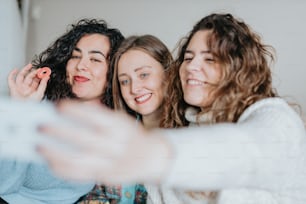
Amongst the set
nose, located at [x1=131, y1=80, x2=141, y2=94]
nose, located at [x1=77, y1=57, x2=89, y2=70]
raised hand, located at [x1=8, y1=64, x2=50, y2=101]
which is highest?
nose, located at [x1=77, y1=57, x2=89, y2=70]

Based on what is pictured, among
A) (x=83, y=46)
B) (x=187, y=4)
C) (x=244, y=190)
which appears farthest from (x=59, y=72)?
(x=244, y=190)

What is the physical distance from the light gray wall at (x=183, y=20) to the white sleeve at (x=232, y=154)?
A: 0.53 metres

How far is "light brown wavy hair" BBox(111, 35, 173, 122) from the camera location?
2.44ft

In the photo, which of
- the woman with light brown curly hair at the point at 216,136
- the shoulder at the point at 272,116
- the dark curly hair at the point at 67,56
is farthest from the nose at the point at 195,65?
the dark curly hair at the point at 67,56

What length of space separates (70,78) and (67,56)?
5 cm

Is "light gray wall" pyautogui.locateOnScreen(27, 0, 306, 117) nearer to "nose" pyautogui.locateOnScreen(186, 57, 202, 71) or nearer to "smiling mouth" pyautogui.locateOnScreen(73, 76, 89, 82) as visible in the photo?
"smiling mouth" pyautogui.locateOnScreen(73, 76, 89, 82)

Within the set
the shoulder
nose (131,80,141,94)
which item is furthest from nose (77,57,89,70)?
the shoulder

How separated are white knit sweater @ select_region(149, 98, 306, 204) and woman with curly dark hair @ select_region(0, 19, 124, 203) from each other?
0.40 m

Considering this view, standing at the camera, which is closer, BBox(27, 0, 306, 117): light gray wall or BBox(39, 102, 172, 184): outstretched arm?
BBox(39, 102, 172, 184): outstretched arm

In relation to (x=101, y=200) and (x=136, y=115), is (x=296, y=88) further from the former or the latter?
(x=101, y=200)

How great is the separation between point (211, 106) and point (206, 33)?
0.11 m

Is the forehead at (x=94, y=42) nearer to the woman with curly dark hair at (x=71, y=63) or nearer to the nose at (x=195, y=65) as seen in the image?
the woman with curly dark hair at (x=71, y=63)

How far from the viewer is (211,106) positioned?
21.0 inches

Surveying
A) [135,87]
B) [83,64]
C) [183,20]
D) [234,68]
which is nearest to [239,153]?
[234,68]
